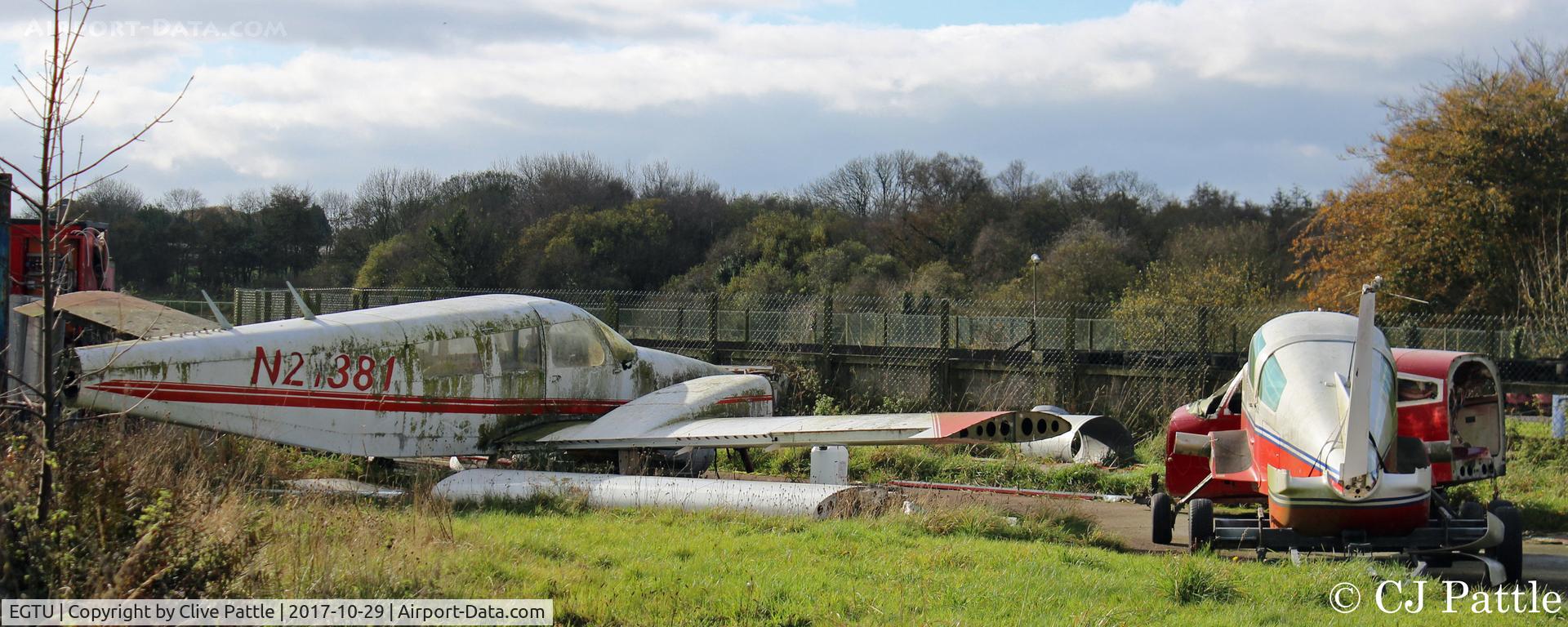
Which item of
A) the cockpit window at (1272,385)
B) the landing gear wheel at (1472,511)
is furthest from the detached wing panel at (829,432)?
the landing gear wheel at (1472,511)

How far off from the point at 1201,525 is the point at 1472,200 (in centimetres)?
2120

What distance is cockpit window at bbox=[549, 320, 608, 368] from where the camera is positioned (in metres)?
12.1

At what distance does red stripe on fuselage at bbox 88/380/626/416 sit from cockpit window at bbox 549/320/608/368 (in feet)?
1.26

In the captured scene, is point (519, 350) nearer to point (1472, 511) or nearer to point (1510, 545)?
point (1472, 511)

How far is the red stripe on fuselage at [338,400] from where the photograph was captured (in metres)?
9.36

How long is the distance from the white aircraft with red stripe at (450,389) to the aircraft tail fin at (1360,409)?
229 cm

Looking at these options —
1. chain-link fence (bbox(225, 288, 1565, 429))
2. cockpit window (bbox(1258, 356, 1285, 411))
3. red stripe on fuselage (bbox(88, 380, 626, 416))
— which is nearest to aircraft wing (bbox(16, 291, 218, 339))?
red stripe on fuselage (bbox(88, 380, 626, 416))

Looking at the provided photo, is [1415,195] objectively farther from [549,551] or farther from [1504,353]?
[549,551]

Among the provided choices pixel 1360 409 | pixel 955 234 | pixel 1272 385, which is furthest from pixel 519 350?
pixel 955 234

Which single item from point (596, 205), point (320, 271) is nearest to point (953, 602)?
point (320, 271)

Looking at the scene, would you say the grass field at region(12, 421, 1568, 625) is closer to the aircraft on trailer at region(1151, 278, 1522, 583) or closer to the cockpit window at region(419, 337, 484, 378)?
the aircraft on trailer at region(1151, 278, 1522, 583)

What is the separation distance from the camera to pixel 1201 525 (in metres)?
8.47

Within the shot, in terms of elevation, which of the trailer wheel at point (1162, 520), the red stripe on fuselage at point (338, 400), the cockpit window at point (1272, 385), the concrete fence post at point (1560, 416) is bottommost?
the trailer wheel at point (1162, 520)

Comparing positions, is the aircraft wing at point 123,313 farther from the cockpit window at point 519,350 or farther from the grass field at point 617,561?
the grass field at point 617,561
